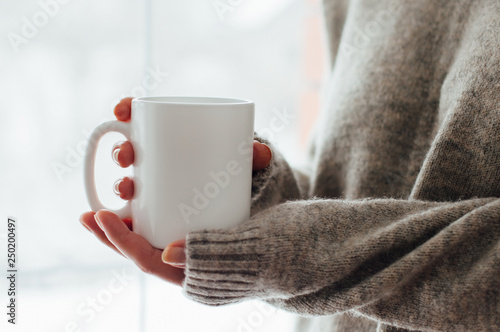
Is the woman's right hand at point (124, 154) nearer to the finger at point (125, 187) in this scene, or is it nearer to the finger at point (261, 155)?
the finger at point (125, 187)

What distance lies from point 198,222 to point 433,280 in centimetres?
23

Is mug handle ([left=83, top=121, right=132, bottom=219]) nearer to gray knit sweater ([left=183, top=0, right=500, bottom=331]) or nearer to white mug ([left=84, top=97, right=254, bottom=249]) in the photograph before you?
white mug ([left=84, top=97, right=254, bottom=249])

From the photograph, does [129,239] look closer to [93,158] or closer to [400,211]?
[93,158]

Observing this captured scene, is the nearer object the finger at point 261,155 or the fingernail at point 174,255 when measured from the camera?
the fingernail at point 174,255

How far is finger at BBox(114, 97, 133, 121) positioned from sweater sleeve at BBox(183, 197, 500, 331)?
16cm

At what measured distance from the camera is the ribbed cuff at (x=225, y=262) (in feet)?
1.35

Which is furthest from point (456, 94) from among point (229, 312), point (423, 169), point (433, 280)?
point (229, 312)

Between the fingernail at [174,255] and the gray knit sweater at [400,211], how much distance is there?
14mm

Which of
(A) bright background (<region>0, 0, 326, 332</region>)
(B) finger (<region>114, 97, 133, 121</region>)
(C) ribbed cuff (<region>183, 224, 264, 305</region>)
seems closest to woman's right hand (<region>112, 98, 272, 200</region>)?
(B) finger (<region>114, 97, 133, 121</region>)

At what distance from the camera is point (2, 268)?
143cm

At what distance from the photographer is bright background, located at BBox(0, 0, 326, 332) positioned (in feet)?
4.89

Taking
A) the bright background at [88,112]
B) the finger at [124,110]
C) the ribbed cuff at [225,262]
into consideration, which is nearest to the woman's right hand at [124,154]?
the finger at [124,110]

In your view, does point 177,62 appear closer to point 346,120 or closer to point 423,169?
point 346,120

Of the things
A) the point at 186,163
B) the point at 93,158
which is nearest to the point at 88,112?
the point at 93,158
